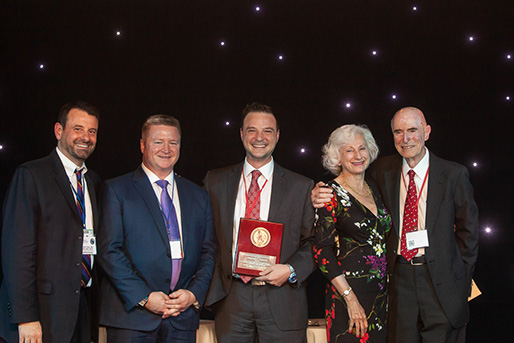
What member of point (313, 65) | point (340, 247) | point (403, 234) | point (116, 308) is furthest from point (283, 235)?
point (313, 65)

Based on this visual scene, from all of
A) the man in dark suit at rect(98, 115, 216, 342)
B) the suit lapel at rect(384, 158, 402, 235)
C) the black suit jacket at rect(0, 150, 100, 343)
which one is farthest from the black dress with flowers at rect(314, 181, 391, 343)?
the black suit jacket at rect(0, 150, 100, 343)

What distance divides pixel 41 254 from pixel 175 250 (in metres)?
0.70

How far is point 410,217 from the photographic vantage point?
3006 millimetres

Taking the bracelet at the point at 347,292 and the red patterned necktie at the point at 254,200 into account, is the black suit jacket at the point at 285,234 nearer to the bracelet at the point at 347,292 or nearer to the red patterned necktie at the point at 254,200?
the red patterned necktie at the point at 254,200

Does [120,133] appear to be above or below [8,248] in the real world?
above

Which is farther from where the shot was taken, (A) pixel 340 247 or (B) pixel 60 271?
(A) pixel 340 247

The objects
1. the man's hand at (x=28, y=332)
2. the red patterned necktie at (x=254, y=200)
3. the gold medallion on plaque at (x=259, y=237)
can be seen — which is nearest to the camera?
the man's hand at (x=28, y=332)

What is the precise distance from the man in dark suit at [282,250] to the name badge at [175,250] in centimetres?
32

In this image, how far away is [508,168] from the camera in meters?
4.07

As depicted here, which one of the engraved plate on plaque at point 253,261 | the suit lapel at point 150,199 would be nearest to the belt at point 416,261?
the engraved plate on plaque at point 253,261

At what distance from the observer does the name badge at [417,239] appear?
2.90 metres

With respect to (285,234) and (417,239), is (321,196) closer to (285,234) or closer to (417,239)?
(285,234)

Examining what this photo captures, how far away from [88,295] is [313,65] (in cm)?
253

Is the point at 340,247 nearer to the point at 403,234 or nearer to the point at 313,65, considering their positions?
the point at 403,234
